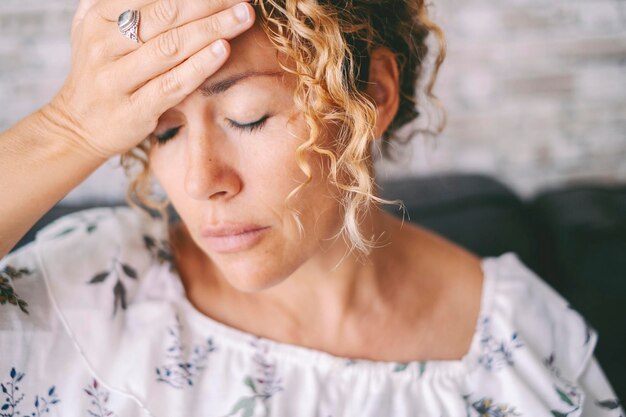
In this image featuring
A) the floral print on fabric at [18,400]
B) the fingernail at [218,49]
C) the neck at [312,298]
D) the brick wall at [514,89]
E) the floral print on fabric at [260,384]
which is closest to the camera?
the fingernail at [218,49]

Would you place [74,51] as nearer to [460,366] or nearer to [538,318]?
[460,366]

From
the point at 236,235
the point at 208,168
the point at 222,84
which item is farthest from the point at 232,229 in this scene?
the point at 222,84

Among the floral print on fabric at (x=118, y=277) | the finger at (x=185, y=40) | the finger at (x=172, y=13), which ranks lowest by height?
the floral print on fabric at (x=118, y=277)

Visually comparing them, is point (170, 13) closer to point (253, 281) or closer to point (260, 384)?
point (253, 281)

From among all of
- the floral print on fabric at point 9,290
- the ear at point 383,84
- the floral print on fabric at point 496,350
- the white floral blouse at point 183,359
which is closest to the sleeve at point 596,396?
the white floral blouse at point 183,359

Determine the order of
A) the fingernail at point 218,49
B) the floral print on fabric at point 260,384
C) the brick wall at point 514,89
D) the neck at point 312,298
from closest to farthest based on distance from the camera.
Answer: the fingernail at point 218,49
the floral print on fabric at point 260,384
the neck at point 312,298
the brick wall at point 514,89

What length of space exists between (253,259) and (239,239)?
0.04 meters

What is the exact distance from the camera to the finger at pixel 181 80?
0.80 m

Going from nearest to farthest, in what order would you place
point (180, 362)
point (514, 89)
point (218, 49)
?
point (218, 49)
point (180, 362)
point (514, 89)

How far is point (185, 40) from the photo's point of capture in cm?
81

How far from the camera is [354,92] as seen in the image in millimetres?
947

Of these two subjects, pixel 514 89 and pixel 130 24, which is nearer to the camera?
pixel 130 24

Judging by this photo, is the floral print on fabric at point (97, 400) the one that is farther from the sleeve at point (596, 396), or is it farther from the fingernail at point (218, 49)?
the sleeve at point (596, 396)

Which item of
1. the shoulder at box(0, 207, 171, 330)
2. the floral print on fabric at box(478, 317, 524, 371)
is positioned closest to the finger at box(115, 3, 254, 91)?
the shoulder at box(0, 207, 171, 330)
